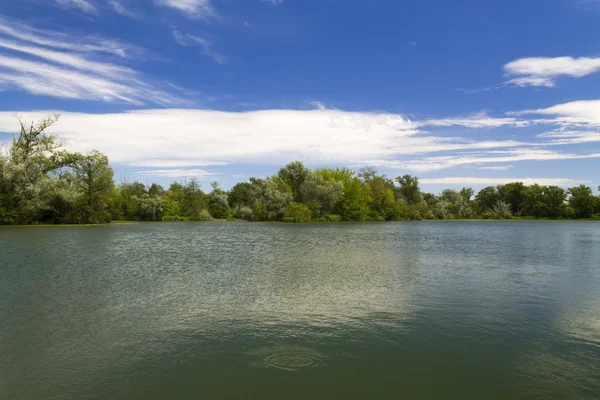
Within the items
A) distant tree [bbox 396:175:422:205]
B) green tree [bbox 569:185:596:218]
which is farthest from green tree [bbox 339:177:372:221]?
green tree [bbox 569:185:596:218]

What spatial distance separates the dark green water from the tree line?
48897 millimetres

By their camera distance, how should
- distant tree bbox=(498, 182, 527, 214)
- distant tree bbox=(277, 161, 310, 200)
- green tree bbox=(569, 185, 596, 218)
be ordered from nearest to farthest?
distant tree bbox=(277, 161, 310, 200)
green tree bbox=(569, 185, 596, 218)
distant tree bbox=(498, 182, 527, 214)

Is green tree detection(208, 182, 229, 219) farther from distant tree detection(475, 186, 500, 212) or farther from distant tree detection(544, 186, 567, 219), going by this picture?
distant tree detection(544, 186, 567, 219)

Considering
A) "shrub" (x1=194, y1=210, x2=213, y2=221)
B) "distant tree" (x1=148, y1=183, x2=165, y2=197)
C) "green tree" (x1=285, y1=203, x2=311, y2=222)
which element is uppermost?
"distant tree" (x1=148, y1=183, x2=165, y2=197)

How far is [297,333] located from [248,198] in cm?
10196

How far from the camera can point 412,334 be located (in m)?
11.7

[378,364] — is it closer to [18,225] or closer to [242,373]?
[242,373]

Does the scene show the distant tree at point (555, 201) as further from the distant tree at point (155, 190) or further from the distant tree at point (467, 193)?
the distant tree at point (155, 190)

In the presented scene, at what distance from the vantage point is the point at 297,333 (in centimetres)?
1165

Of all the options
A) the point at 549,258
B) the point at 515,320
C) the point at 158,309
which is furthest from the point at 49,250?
the point at 549,258

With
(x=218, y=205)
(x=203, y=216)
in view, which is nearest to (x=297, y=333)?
(x=203, y=216)

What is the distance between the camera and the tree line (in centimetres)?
6425

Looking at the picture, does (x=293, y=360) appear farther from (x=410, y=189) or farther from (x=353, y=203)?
(x=410, y=189)

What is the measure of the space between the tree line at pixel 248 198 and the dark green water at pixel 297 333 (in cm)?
4890
